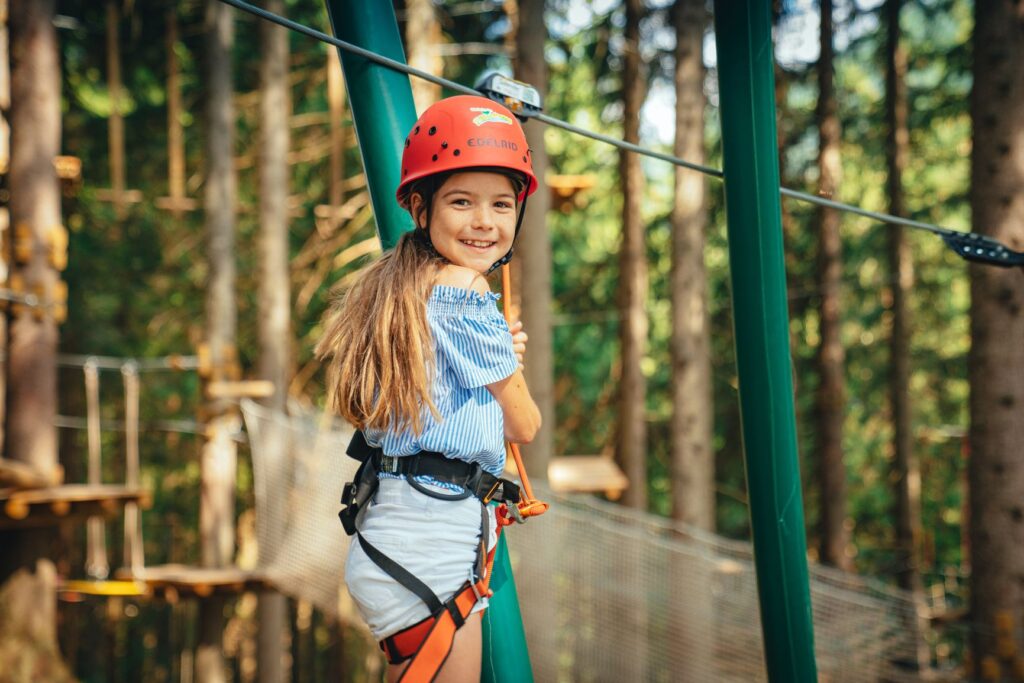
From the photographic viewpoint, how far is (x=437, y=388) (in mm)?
1647

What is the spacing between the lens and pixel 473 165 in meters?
1.65

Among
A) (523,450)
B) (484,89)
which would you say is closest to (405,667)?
(484,89)

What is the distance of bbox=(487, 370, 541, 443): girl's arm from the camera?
1.68 meters

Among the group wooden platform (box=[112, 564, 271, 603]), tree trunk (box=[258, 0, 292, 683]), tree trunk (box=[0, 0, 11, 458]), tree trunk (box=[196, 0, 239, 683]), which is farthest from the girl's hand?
tree trunk (box=[258, 0, 292, 683])

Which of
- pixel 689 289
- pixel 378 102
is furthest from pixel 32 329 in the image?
pixel 378 102

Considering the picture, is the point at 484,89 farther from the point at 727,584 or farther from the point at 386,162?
the point at 727,584

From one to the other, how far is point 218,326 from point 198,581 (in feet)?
8.40

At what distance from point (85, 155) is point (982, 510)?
1235 centimetres

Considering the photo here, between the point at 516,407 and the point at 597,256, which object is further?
the point at 597,256

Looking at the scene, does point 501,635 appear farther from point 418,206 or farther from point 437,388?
point 418,206

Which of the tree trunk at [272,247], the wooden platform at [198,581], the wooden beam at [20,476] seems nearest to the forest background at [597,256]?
the tree trunk at [272,247]

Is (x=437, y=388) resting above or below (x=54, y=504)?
above

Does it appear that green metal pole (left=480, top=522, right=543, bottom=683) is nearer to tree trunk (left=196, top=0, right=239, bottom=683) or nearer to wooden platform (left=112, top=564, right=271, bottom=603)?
wooden platform (left=112, top=564, right=271, bottom=603)

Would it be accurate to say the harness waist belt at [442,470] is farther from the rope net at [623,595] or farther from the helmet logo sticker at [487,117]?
the rope net at [623,595]
